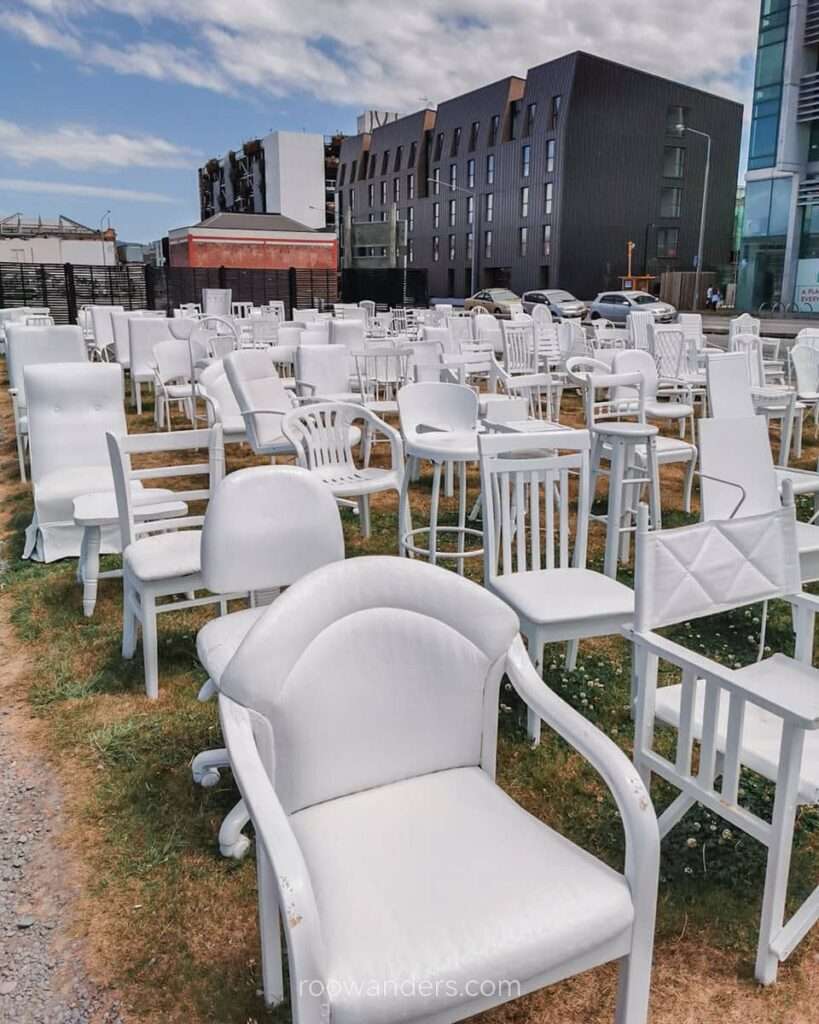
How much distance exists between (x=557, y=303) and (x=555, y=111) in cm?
1631

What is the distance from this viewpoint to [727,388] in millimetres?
4781

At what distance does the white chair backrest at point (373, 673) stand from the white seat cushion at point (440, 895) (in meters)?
0.07

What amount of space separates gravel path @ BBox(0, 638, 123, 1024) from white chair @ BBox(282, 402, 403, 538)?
2101mm

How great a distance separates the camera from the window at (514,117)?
40938mm

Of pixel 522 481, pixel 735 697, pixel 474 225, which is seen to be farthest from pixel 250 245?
pixel 735 697

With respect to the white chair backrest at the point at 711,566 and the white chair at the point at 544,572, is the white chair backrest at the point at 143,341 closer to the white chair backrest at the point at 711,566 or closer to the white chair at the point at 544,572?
the white chair at the point at 544,572

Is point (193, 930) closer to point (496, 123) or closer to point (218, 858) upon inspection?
point (218, 858)

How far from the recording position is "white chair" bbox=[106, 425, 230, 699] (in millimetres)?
3061

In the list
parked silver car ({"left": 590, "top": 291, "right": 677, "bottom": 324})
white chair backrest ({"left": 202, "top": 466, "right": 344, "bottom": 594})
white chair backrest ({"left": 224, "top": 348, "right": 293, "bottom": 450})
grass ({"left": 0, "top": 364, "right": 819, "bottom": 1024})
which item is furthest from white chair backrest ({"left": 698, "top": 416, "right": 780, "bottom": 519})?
parked silver car ({"left": 590, "top": 291, "right": 677, "bottom": 324})

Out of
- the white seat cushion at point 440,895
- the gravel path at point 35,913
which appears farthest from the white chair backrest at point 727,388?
the gravel path at point 35,913

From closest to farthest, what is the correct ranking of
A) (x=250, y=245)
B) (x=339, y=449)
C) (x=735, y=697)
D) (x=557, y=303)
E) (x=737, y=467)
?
(x=735, y=697)
(x=737, y=467)
(x=339, y=449)
(x=557, y=303)
(x=250, y=245)

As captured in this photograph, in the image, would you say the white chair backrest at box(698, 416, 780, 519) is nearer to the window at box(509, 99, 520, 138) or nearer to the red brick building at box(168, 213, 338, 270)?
the red brick building at box(168, 213, 338, 270)

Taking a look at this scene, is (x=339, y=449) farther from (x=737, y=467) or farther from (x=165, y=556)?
(x=737, y=467)

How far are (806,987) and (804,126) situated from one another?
30587 mm
